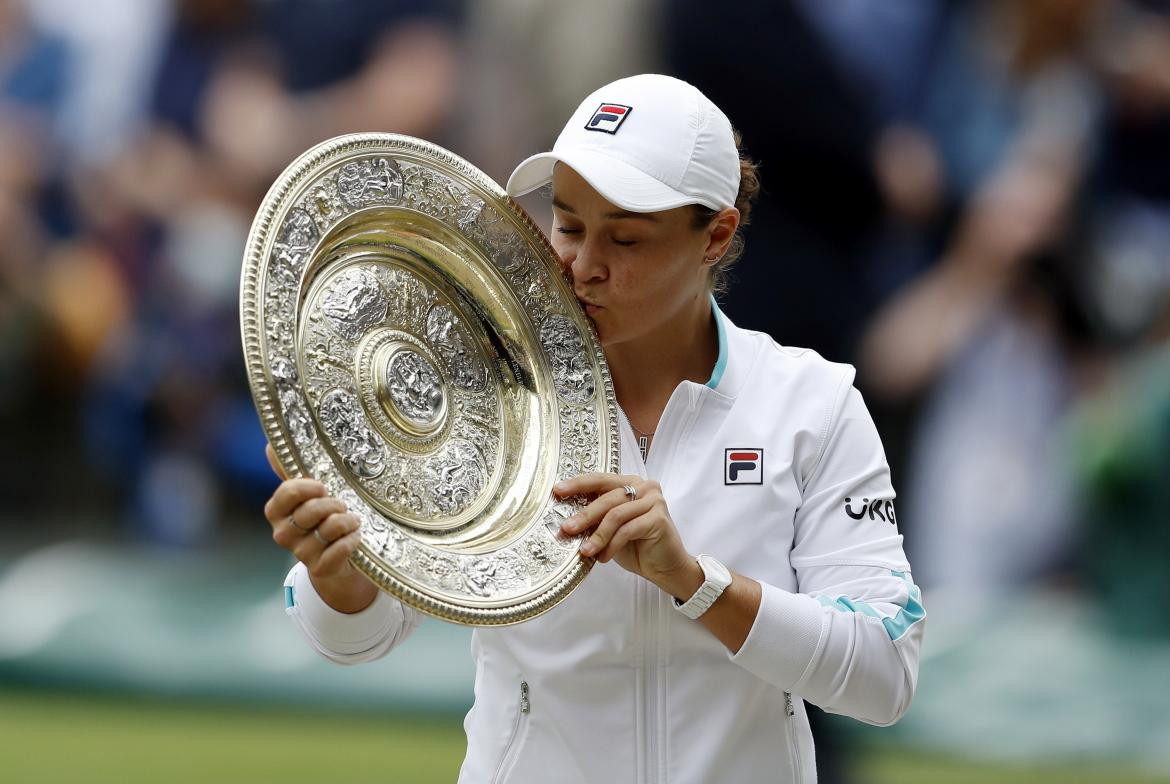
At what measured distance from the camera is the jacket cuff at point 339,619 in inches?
79.7

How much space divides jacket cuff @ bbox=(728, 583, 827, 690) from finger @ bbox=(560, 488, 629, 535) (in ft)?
0.67

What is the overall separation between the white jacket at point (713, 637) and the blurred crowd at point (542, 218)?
12.4 feet

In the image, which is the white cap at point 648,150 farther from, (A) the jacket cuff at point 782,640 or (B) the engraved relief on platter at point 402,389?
(A) the jacket cuff at point 782,640

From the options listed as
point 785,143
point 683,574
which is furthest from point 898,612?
point 785,143

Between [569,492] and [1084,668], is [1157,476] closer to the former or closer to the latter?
[1084,668]

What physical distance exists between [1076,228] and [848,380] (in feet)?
14.1

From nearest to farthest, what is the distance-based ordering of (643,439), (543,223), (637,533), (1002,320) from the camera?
(637,533), (643,439), (543,223), (1002,320)

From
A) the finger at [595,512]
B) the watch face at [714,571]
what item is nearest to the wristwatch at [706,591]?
the watch face at [714,571]

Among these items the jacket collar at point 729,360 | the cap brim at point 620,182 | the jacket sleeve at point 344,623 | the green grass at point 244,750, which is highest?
the cap brim at point 620,182

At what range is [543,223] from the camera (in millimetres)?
5363

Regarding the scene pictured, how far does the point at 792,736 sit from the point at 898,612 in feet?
0.69

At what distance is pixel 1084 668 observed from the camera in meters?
5.68

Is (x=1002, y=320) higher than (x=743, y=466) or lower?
lower

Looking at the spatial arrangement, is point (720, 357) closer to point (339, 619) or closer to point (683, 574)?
point (683, 574)
